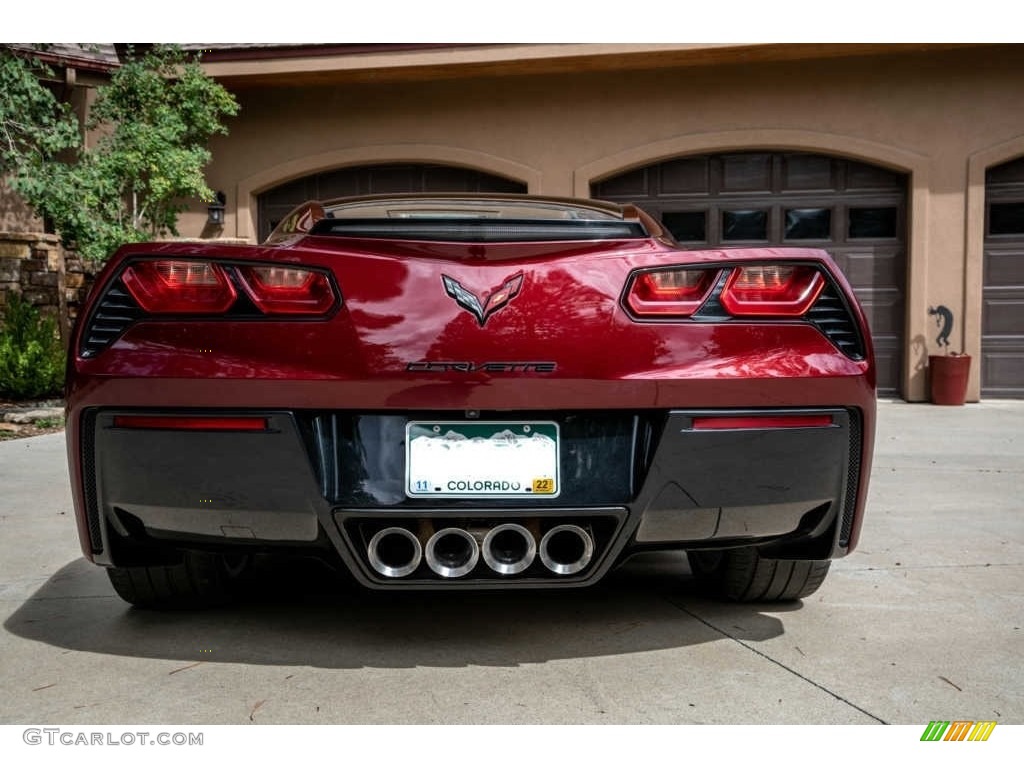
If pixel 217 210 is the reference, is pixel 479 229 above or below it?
below

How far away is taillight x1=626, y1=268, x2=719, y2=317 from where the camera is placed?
2289 millimetres

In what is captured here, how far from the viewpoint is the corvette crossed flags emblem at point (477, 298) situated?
2.21 metres

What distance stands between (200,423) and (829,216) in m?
10.3

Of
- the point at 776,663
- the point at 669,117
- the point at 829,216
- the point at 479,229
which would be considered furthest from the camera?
the point at 669,117

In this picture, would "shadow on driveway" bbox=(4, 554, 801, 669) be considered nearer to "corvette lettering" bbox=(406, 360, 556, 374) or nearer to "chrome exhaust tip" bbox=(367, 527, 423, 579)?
"chrome exhaust tip" bbox=(367, 527, 423, 579)

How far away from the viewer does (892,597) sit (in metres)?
3.05

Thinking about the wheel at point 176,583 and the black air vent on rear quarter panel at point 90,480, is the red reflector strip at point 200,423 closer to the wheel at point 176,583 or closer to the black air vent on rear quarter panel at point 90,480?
the black air vent on rear quarter panel at point 90,480

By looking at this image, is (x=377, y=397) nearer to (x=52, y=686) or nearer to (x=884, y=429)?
(x=52, y=686)

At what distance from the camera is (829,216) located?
37.2 feet

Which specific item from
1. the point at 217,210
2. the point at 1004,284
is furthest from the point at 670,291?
the point at 217,210

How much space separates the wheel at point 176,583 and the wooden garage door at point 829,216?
9.26m

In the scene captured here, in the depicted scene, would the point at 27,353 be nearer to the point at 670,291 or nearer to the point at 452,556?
the point at 452,556
